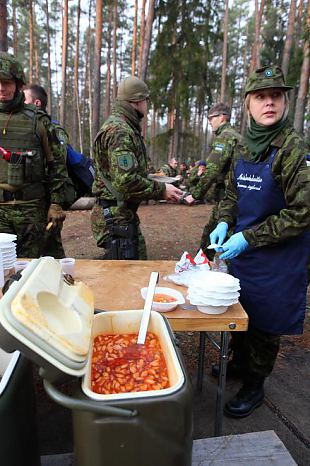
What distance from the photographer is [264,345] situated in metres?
2.38

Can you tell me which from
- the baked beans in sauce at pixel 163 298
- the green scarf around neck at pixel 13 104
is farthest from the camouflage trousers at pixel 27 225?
the baked beans in sauce at pixel 163 298

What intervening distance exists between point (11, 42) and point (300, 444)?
80.5 feet

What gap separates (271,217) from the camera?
6.84 ft

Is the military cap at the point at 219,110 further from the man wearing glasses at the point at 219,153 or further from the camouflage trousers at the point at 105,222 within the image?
the camouflage trousers at the point at 105,222

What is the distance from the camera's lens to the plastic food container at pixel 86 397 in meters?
0.87

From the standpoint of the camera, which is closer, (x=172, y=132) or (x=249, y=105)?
(x=249, y=105)

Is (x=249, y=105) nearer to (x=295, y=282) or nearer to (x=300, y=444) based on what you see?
(x=295, y=282)

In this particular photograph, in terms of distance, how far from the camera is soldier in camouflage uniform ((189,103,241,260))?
458 centimetres

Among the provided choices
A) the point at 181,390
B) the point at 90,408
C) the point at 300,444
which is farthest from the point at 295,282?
the point at 90,408

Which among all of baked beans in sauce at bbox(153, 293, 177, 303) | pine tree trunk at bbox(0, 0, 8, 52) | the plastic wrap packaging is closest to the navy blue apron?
the plastic wrap packaging

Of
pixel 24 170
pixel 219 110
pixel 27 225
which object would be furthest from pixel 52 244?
pixel 219 110

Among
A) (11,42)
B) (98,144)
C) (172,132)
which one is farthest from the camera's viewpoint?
(11,42)

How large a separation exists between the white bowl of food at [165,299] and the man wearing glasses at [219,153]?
2.88 metres

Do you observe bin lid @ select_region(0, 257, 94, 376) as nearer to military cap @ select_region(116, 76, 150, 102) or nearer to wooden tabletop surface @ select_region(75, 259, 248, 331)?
wooden tabletop surface @ select_region(75, 259, 248, 331)
